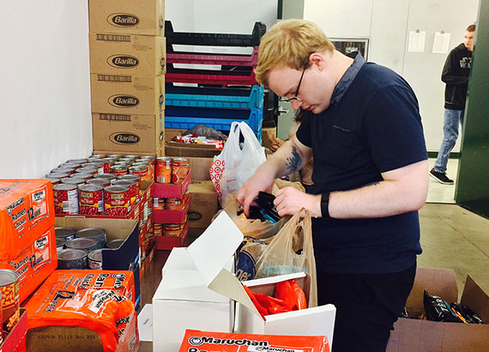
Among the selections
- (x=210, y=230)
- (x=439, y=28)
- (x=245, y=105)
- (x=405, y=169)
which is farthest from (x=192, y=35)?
(x=439, y=28)

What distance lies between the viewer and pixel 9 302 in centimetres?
87

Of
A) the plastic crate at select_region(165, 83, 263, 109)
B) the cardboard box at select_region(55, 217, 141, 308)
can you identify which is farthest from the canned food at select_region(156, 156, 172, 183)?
the plastic crate at select_region(165, 83, 263, 109)

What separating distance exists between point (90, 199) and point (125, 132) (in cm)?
106

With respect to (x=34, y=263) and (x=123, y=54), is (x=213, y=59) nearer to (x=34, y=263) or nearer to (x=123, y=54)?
(x=123, y=54)

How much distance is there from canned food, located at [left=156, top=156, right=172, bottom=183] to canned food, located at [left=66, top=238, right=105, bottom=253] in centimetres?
89

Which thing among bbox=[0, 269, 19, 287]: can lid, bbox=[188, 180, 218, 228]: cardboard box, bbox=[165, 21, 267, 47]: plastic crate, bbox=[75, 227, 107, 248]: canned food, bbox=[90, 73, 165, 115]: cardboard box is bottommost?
bbox=[188, 180, 218, 228]: cardboard box

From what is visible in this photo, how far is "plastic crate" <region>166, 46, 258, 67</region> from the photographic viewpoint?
3.78 metres

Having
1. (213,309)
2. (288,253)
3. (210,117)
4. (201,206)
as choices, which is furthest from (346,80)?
(210,117)

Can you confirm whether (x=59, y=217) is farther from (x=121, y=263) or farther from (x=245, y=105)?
(x=245, y=105)

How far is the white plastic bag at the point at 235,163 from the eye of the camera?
2727 mm

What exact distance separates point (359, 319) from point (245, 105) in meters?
2.51

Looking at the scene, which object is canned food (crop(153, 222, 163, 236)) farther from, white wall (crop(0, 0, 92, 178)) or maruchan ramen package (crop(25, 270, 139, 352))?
maruchan ramen package (crop(25, 270, 139, 352))

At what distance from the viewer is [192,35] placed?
392 centimetres

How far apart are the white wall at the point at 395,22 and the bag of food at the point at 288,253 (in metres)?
6.51
